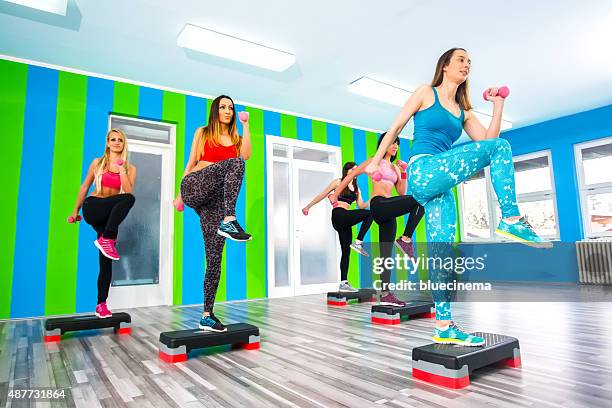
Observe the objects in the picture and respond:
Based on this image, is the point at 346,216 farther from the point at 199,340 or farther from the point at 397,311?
the point at 199,340

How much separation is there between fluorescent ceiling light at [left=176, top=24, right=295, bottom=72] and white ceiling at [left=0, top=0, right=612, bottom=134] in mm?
85

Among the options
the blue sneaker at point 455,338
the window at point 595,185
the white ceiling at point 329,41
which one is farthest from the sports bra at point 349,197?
the window at point 595,185

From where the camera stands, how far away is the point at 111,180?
3029mm

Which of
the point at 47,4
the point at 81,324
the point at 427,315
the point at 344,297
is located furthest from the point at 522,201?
the point at 47,4

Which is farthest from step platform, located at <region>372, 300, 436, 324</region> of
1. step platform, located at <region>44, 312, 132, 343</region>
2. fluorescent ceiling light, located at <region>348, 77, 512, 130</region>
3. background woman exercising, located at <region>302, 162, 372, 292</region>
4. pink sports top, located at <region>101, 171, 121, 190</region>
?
fluorescent ceiling light, located at <region>348, 77, 512, 130</region>

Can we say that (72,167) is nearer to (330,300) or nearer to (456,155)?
(330,300)

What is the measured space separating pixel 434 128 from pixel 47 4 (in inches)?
137

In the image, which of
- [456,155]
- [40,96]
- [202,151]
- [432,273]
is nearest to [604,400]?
[432,273]

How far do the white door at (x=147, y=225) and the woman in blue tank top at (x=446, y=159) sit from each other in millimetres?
3638

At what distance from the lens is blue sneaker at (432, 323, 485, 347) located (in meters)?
1.71

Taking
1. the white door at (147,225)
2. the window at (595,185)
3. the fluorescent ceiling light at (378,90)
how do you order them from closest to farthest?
the white door at (147,225) → the fluorescent ceiling light at (378,90) → the window at (595,185)

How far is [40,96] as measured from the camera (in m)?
4.14

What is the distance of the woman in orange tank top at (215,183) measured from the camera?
6.98ft

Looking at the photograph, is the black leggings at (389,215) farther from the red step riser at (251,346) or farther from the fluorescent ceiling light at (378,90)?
the fluorescent ceiling light at (378,90)
